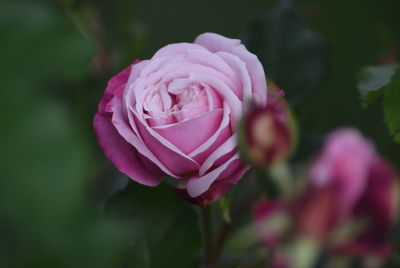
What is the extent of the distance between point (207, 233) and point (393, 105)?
0.12 meters

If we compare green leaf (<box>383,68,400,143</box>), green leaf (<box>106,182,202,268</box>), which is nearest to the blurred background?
green leaf (<box>106,182,202,268</box>)

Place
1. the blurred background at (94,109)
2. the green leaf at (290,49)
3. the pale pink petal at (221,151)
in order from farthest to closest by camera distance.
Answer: the green leaf at (290,49)
the pale pink petal at (221,151)
the blurred background at (94,109)

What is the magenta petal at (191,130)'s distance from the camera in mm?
286

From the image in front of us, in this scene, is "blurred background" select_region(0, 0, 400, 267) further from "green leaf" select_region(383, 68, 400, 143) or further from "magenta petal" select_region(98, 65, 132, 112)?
"green leaf" select_region(383, 68, 400, 143)

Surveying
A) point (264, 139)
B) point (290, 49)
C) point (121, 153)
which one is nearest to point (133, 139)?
point (121, 153)

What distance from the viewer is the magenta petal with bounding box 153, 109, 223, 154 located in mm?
286

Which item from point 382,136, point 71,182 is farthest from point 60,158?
point 382,136

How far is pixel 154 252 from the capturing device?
14.0 inches

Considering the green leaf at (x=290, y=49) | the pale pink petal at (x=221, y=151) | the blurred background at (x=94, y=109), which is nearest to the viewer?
the blurred background at (x=94, y=109)

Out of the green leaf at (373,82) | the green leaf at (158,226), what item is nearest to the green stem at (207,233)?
the green leaf at (158,226)

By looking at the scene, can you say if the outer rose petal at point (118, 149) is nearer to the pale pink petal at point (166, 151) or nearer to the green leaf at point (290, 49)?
the pale pink petal at point (166, 151)

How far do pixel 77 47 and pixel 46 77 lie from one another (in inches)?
1.2

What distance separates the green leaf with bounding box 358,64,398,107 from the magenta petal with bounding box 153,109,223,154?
99 mm

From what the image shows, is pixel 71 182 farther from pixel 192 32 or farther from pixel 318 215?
pixel 192 32
